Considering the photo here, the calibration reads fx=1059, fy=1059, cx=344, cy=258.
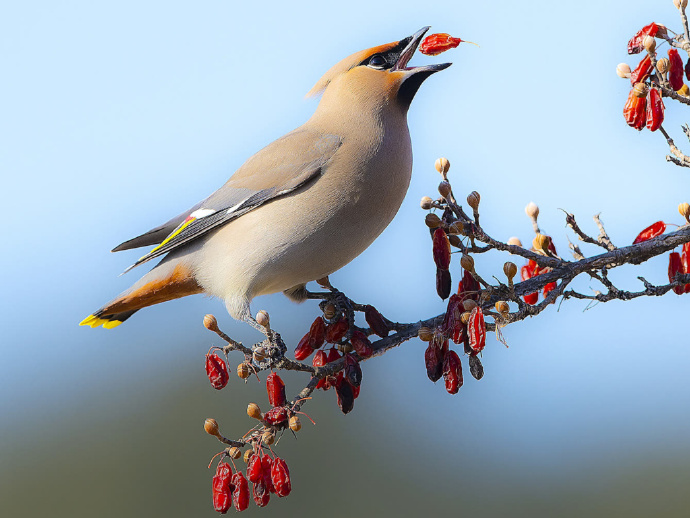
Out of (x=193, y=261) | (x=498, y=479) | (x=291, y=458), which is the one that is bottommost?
(x=498, y=479)

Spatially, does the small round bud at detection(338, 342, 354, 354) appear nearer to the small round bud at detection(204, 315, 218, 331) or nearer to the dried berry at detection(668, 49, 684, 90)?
the small round bud at detection(204, 315, 218, 331)

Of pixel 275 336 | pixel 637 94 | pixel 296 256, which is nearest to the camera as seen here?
pixel 637 94

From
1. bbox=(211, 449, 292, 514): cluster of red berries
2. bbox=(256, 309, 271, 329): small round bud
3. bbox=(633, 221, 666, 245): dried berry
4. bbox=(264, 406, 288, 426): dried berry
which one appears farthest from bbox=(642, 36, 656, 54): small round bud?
bbox=(211, 449, 292, 514): cluster of red berries

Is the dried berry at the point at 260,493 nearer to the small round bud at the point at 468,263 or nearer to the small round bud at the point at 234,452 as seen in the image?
the small round bud at the point at 234,452

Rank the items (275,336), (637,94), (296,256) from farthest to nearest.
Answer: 1. (296,256)
2. (275,336)
3. (637,94)

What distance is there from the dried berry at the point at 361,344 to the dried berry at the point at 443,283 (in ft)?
1.11

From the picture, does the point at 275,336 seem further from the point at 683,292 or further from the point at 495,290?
the point at 683,292

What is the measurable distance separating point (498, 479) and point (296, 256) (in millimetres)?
11708

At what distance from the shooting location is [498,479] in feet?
49.6

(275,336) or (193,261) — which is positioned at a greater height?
(193,261)

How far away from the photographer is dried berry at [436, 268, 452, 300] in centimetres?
332

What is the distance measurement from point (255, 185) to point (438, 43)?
3.31 ft

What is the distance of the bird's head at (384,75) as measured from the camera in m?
4.34

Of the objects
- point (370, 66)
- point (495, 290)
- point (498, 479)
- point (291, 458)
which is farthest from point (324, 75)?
point (498, 479)
